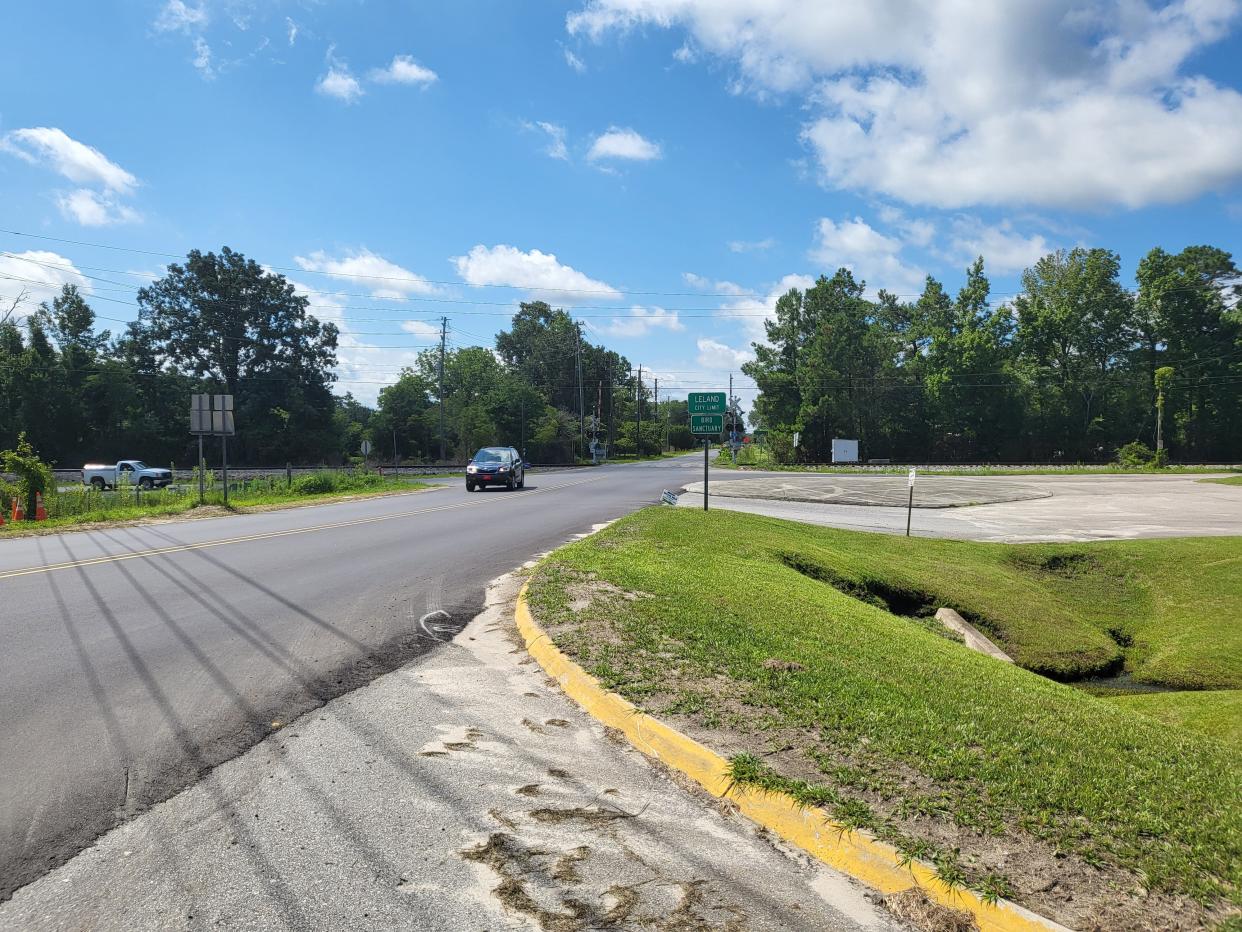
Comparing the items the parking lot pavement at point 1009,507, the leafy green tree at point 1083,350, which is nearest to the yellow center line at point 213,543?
the parking lot pavement at point 1009,507

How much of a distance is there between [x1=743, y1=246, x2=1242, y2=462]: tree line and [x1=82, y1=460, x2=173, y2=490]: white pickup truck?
146ft

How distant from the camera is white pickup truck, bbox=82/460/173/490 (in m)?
34.6

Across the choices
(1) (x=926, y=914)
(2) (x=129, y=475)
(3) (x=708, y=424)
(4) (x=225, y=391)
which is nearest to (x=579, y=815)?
(1) (x=926, y=914)

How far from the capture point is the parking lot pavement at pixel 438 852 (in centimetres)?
277

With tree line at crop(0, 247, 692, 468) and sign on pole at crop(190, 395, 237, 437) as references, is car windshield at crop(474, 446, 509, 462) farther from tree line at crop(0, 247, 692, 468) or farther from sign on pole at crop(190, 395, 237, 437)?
tree line at crop(0, 247, 692, 468)

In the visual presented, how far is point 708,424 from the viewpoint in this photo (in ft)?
53.4

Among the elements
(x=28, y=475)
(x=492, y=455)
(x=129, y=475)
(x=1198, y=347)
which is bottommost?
(x=129, y=475)

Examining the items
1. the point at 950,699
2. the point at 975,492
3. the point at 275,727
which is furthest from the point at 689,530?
the point at 975,492

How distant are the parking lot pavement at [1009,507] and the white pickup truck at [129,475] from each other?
2660cm

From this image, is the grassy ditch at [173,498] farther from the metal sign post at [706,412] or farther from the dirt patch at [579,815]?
the dirt patch at [579,815]

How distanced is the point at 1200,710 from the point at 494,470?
82.4ft

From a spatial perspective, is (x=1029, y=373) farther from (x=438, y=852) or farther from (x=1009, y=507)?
(x=438, y=852)

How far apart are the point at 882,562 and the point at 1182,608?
14.8 feet

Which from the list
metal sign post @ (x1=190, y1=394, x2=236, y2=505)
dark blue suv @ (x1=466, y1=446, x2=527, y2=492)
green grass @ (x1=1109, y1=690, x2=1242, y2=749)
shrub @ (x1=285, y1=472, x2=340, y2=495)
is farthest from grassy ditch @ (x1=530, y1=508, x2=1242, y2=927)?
shrub @ (x1=285, y1=472, x2=340, y2=495)
